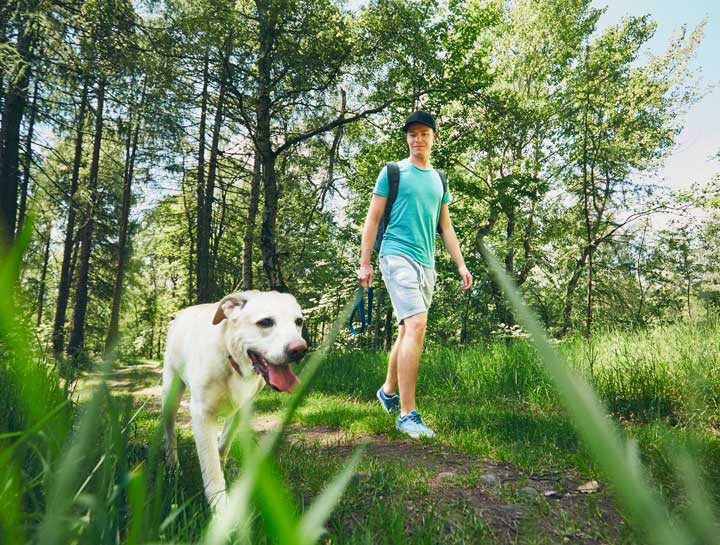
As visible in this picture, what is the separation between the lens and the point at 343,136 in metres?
16.0

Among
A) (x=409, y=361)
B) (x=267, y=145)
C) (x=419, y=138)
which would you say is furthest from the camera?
(x=267, y=145)

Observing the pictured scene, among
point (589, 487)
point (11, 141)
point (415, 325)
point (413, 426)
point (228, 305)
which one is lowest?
point (589, 487)

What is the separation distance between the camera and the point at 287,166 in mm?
15047

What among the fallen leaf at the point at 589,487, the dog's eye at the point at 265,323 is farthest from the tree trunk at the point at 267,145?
the fallen leaf at the point at 589,487

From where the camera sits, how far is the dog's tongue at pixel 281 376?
2568 millimetres

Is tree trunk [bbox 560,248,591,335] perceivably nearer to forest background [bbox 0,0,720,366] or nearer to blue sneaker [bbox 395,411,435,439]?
forest background [bbox 0,0,720,366]

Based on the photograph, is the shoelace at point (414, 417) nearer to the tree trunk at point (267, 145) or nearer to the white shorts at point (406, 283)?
the white shorts at point (406, 283)

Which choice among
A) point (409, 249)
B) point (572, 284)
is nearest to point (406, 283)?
point (409, 249)

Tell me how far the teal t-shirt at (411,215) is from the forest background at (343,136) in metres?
2.40

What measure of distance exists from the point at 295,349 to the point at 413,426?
202cm

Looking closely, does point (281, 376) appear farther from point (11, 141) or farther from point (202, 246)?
point (202, 246)

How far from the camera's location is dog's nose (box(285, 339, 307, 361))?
2533 mm

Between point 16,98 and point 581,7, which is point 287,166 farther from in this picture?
point 581,7

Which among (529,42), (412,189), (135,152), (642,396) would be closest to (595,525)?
(642,396)
